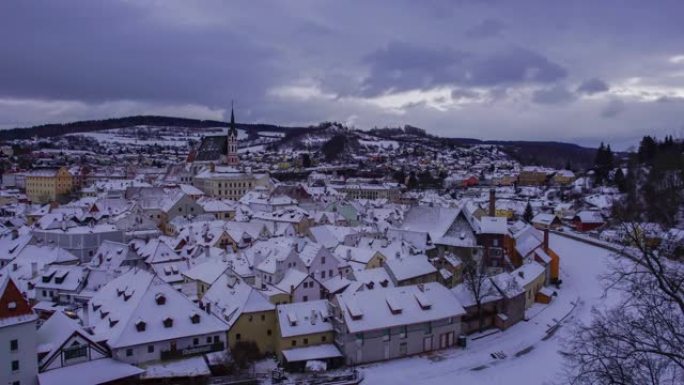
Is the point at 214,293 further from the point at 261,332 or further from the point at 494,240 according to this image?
the point at 494,240

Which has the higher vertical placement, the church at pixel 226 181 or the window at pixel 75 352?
the church at pixel 226 181

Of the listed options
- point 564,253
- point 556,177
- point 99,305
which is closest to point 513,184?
point 556,177

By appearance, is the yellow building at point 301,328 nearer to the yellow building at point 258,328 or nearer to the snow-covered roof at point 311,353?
the snow-covered roof at point 311,353

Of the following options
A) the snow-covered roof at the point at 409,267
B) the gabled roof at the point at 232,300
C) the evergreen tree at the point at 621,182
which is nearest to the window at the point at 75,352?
the gabled roof at the point at 232,300

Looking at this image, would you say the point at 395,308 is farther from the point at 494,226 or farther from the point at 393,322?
the point at 494,226

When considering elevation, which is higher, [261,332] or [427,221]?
[427,221]
